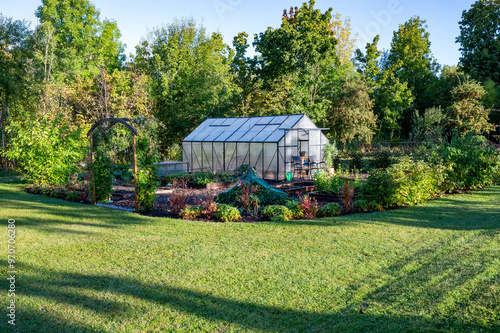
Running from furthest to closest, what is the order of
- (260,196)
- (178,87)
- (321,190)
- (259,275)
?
(178,87) < (321,190) < (260,196) < (259,275)

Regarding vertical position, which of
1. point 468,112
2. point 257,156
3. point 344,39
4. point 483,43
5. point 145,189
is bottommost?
point 145,189

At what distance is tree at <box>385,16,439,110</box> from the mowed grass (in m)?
25.9

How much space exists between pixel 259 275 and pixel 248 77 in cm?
2473

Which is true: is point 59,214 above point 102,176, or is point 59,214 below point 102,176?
below

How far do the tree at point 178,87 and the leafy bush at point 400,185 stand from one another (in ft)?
56.9

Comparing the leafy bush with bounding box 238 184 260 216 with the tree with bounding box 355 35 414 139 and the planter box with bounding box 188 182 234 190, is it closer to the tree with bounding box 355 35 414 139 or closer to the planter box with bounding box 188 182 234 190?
the planter box with bounding box 188 182 234 190

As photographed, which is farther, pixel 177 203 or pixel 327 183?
pixel 327 183

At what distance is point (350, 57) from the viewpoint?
36281mm

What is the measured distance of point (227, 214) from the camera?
28.6 feet

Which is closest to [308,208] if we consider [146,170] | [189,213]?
[189,213]

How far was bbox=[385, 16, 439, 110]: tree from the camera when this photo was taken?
3172cm

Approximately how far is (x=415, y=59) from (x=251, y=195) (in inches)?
1119

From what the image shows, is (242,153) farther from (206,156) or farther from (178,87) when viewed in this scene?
Result: (178,87)

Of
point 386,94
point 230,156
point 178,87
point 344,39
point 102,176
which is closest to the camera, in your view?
point 102,176
